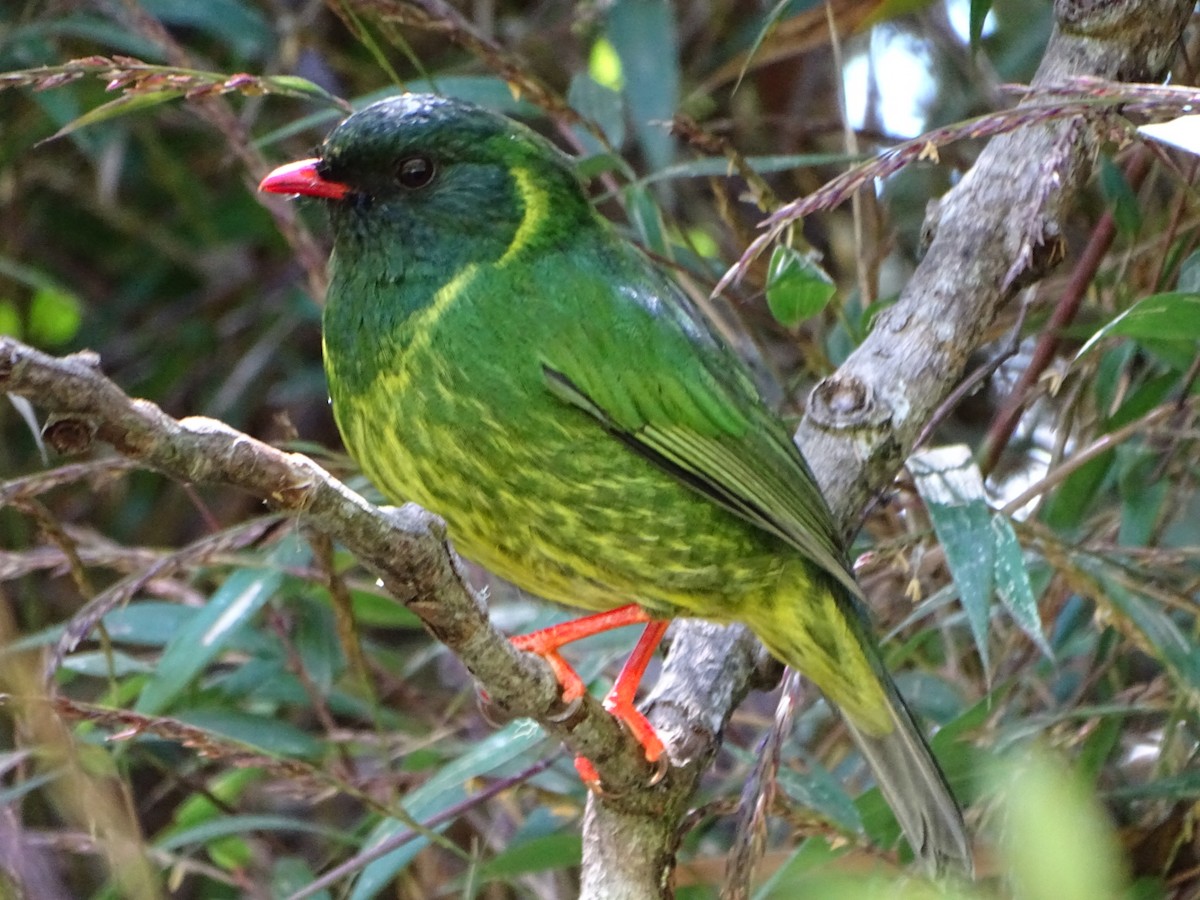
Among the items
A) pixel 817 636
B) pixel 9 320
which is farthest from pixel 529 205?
pixel 9 320

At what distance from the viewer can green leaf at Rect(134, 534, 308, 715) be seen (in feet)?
9.18

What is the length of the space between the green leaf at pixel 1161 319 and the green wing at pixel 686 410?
473 mm

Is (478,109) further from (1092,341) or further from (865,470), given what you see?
(1092,341)

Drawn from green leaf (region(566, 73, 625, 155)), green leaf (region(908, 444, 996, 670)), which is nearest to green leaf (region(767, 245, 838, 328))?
green leaf (region(908, 444, 996, 670))

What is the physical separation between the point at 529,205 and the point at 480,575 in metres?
1.38

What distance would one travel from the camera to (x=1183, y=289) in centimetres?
236

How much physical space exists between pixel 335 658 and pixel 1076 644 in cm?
153

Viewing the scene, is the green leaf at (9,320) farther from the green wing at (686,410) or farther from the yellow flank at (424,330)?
the green wing at (686,410)

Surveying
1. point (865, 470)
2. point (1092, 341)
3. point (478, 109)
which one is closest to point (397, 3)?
point (478, 109)

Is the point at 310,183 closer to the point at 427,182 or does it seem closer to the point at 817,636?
the point at 427,182

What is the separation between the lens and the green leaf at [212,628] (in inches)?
110

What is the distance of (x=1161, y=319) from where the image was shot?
7.30 ft

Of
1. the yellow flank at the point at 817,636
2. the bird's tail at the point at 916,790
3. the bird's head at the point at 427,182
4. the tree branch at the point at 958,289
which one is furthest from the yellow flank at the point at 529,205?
the bird's tail at the point at 916,790

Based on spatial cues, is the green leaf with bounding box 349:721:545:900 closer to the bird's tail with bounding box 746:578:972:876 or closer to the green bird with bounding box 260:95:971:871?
the green bird with bounding box 260:95:971:871
